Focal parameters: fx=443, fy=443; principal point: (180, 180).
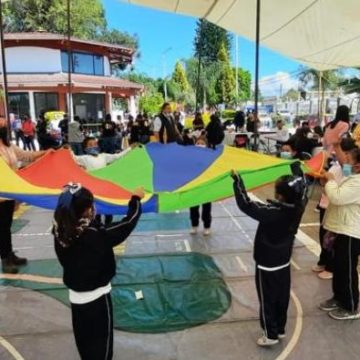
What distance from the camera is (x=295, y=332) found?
123 inches

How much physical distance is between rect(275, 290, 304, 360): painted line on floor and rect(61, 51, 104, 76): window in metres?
20.0

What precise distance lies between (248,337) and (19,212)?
4.76 metres

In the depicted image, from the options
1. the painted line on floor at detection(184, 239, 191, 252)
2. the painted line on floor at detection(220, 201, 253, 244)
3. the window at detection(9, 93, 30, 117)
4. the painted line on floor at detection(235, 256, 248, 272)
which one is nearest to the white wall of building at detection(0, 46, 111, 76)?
the window at detection(9, 93, 30, 117)

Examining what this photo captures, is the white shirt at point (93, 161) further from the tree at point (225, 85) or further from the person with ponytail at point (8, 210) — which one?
the tree at point (225, 85)

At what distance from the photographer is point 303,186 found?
281 cm

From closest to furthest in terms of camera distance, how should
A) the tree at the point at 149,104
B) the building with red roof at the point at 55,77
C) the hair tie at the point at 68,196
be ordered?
the hair tie at the point at 68,196
the building with red roof at the point at 55,77
the tree at the point at 149,104

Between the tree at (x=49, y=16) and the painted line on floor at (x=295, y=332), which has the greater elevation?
the tree at (x=49, y=16)

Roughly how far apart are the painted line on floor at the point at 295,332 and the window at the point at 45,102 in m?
18.5

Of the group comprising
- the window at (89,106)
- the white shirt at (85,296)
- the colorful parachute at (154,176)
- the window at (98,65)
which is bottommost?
the white shirt at (85,296)

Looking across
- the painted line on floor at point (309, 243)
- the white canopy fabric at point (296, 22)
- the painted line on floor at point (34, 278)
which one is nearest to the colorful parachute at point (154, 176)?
the painted line on floor at point (34, 278)

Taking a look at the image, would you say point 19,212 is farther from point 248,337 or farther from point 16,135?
point 16,135

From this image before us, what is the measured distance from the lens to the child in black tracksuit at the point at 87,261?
A: 7.29 ft

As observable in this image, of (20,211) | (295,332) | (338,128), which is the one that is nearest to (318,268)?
(295,332)

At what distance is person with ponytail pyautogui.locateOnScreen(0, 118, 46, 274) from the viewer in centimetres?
426
